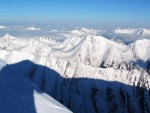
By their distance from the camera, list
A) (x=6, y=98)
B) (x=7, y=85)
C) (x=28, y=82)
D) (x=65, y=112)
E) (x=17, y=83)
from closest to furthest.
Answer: (x=6, y=98), (x=65, y=112), (x=7, y=85), (x=17, y=83), (x=28, y=82)

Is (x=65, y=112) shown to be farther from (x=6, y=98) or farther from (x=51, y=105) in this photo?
(x=6, y=98)

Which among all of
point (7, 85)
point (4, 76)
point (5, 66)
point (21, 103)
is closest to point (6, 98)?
point (21, 103)

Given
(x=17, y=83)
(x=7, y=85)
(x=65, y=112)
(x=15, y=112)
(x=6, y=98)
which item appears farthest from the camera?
(x=17, y=83)

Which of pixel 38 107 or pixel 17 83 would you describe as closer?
pixel 38 107

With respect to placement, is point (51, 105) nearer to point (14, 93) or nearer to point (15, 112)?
point (14, 93)

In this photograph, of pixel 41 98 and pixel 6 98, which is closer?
pixel 6 98

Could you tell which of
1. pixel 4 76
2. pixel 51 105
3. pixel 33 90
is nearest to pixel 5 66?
pixel 4 76
